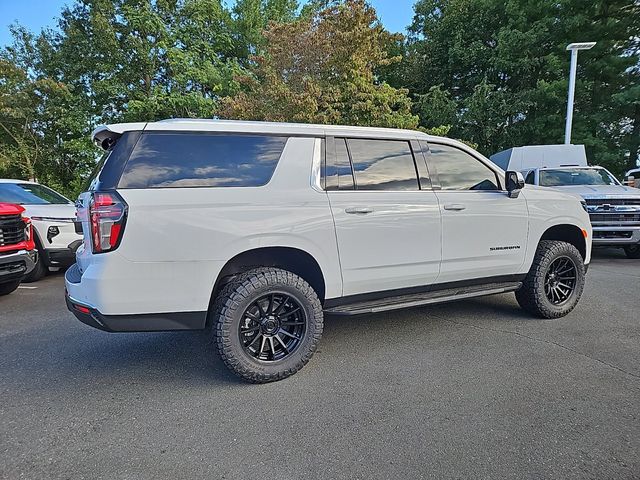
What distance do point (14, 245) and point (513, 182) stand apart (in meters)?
5.89

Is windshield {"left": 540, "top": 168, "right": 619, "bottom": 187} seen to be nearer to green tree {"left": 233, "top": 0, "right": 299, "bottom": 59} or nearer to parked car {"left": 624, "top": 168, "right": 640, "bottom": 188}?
parked car {"left": 624, "top": 168, "right": 640, "bottom": 188}

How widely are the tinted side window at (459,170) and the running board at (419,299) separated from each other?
3.21 feet

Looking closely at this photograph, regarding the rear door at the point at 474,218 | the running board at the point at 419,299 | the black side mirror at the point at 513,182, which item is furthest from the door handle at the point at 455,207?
the running board at the point at 419,299

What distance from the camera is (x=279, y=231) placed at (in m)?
2.93

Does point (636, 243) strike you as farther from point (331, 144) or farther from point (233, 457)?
point (233, 457)

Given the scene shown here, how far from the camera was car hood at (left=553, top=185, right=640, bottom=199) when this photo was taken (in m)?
7.71

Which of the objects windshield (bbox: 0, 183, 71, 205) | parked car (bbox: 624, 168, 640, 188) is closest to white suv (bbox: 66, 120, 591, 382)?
windshield (bbox: 0, 183, 71, 205)

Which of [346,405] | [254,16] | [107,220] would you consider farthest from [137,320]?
[254,16]

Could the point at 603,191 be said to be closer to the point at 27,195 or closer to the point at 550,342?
the point at 550,342

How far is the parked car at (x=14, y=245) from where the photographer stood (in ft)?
16.0

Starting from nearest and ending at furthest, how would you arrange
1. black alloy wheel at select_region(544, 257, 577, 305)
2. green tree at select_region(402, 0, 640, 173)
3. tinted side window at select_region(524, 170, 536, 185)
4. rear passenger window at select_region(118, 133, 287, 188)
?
1. rear passenger window at select_region(118, 133, 287, 188)
2. black alloy wheel at select_region(544, 257, 577, 305)
3. tinted side window at select_region(524, 170, 536, 185)
4. green tree at select_region(402, 0, 640, 173)

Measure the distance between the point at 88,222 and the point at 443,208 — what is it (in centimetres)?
281

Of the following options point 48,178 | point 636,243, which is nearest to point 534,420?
point 636,243

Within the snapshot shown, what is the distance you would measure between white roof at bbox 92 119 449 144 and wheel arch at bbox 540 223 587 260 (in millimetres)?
A: 2197
